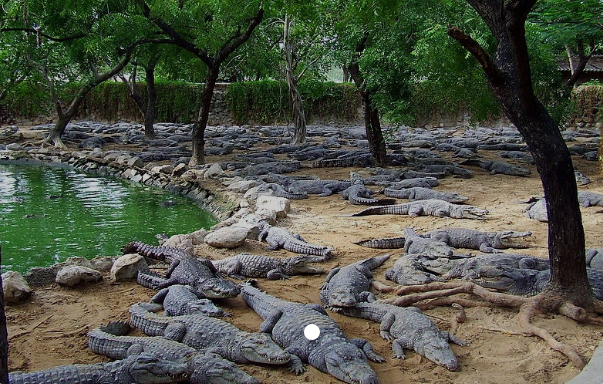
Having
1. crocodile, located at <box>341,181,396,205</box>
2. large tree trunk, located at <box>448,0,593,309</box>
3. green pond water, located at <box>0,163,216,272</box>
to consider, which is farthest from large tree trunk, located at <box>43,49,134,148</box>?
large tree trunk, located at <box>448,0,593,309</box>

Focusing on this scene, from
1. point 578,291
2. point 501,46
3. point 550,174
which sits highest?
point 501,46

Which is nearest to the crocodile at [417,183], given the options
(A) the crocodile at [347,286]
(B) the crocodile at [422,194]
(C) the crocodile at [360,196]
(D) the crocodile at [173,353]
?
(B) the crocodile at [422,194]

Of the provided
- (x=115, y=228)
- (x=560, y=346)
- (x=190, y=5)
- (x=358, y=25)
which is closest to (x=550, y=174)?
(x=560, y=346)

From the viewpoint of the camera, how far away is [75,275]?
503cm

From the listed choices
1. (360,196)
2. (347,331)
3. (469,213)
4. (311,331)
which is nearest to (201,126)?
(360,196)

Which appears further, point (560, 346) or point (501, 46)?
point (501, 46)

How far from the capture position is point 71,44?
13336 mm

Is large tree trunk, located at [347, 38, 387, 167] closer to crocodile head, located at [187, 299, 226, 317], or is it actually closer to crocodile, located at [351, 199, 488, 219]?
crocodile, located at [351, 199, 488, 219]

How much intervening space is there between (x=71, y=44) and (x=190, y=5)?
10.5 ft

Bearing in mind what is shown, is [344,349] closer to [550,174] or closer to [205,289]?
[205,289]

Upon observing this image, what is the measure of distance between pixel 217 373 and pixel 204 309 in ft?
3.52

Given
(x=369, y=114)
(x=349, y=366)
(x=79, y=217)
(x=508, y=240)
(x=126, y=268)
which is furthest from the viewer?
(x=369, y=114)

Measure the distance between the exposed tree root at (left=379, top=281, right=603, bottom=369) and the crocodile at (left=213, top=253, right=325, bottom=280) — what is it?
1.09 meters

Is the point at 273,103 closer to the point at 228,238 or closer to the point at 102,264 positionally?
the point at 228,238
